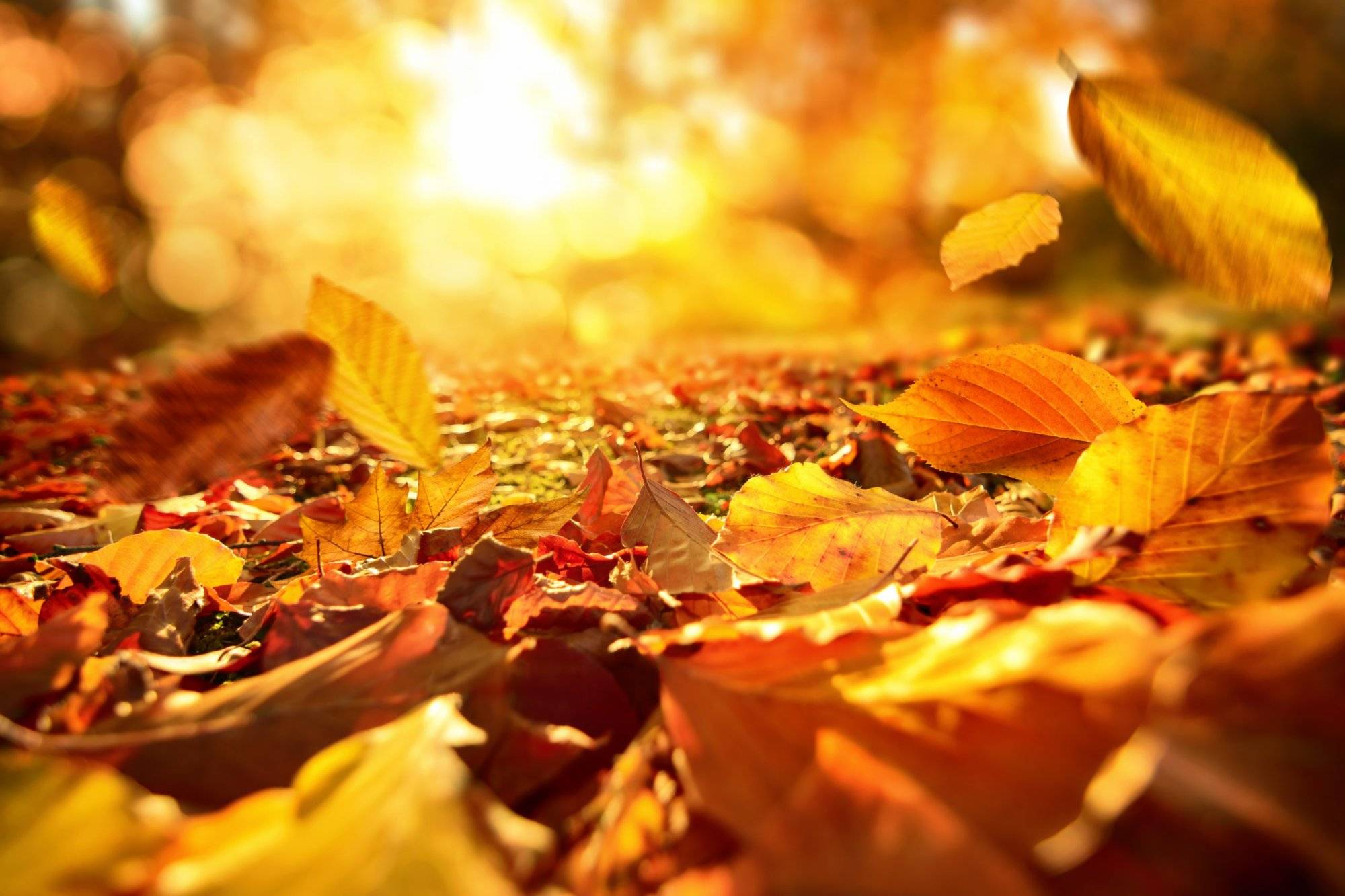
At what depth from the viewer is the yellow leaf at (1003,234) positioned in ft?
1.87

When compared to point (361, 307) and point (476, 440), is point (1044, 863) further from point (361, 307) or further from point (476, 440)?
point (476, 440)

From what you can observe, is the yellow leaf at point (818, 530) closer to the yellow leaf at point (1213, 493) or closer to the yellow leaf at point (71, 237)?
the yellow leaf at point (1213, 493)

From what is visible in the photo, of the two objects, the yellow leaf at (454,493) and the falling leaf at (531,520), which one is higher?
the yellow leaf at (454,493)

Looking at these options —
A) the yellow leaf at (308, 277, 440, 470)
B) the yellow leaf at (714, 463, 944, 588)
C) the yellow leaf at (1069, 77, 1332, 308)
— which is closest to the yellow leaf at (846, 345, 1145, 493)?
the yellow leaf at (714, 463, 944, 588)

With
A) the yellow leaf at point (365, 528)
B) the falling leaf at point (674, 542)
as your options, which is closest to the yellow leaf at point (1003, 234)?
the falling leaf at point (674, 542)

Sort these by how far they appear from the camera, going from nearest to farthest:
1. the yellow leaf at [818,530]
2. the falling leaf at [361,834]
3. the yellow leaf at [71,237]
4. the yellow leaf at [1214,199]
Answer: the falling leaf at [361,834]
the yellow leaf at [1214,199]
the yellow leaf at [71,237]
the yellow leaf at [818,530]

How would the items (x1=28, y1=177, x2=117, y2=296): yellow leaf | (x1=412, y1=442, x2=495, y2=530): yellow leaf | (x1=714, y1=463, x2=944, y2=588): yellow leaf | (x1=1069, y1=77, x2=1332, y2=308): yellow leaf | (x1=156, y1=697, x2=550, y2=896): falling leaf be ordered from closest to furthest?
(x1=156, y1=697, x2=550, y2=896): falling leaf → (x1=1069, y1=77, x2=1332, y2=308): yellow leaf → (x1=28, y1=177, x2=117, y2=296): yellow leaf → (x1=714, y1=463, x2=944, y2=588): yellow leaf → (x1=412, y1=442, x2=495, y2=530): yellow leaf

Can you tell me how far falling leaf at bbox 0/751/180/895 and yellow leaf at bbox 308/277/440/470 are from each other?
18 centimetres

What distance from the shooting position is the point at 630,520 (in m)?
0.69

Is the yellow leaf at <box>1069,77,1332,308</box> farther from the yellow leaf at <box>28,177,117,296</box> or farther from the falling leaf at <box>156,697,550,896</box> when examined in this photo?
the yellow leaf at <box>28,177,117,296</box>

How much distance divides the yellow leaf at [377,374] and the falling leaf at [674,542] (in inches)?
9.6

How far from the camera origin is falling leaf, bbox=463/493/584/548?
2.53 ft

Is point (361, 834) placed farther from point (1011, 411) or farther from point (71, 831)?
point (1011, 411)

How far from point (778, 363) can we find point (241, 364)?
10.9ft
